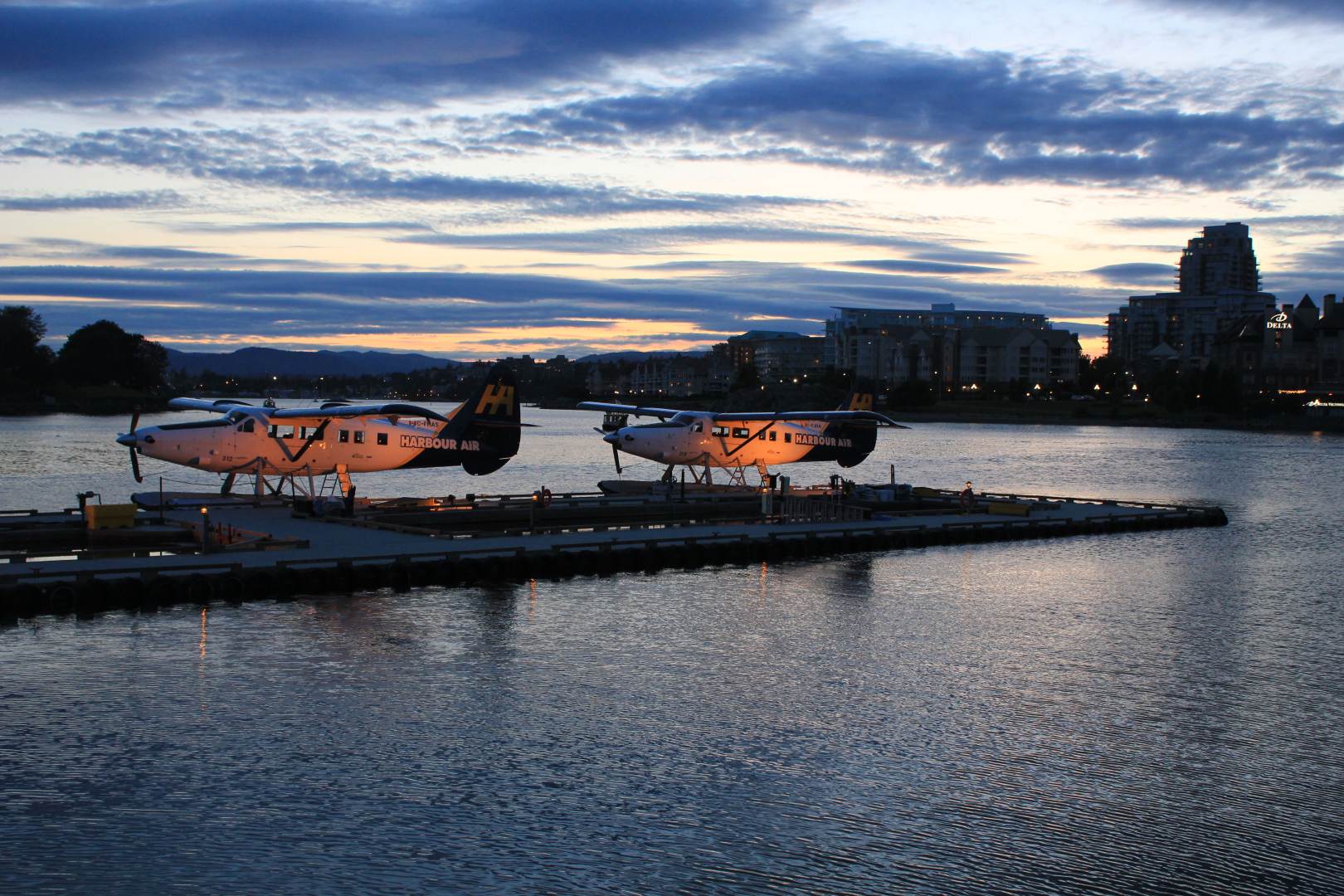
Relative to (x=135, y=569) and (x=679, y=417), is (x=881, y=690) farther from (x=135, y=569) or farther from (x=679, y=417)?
(x=679, y=417)

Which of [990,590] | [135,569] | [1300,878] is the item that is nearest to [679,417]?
[990,590]

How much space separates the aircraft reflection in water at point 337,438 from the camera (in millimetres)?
30750

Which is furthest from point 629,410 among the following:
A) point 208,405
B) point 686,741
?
point 686,741

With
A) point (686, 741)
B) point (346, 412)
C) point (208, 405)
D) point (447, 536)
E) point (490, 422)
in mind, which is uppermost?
point (208, 405)

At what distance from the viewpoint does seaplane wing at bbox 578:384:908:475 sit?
3925cm

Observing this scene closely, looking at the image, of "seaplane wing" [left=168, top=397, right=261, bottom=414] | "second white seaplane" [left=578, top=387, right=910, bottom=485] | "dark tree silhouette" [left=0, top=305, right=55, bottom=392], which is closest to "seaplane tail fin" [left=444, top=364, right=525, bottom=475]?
"second white seaplane" [left=578, top=387, right=910, bottom=485]

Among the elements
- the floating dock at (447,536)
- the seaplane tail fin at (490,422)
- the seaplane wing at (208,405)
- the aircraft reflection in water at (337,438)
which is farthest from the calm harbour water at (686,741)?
the seaplane wing at (208,405)

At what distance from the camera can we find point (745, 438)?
4084 centimetres

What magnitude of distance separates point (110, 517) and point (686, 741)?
1704cm

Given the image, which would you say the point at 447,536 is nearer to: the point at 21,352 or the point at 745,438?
the point at 745,438

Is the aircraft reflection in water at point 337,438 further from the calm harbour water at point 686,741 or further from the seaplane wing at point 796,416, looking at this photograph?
the calm harbour water at point 686,741

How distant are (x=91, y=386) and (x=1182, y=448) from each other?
409 feet

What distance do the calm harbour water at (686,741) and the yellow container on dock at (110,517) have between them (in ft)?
20.0

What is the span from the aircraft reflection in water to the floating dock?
113cm
